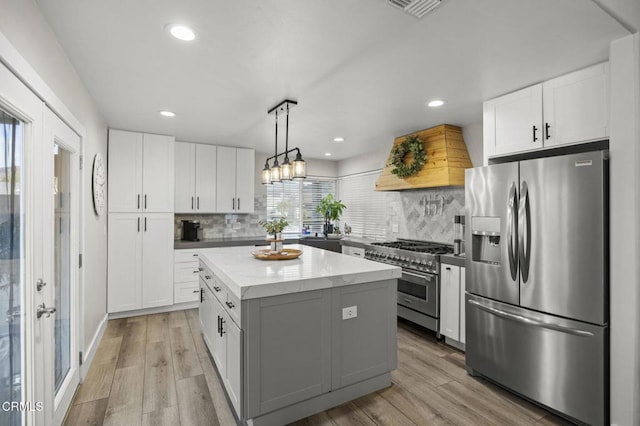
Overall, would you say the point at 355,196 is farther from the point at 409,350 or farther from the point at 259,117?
the point at 409,350

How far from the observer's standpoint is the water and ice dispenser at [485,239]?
255 cm

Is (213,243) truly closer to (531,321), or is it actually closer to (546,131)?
(531,321)

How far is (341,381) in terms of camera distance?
2.26 meters

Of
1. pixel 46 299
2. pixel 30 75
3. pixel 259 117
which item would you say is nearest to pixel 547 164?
pixel 259 117

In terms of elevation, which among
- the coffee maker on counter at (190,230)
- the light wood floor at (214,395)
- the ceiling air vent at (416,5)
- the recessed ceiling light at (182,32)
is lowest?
the light wood floor at (214,395)

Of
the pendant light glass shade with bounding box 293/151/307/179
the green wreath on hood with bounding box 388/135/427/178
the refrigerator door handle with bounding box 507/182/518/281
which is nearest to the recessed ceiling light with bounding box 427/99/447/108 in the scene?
the green wreath on hood with bounding box 388/135/427/178

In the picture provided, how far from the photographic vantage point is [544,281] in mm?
2221

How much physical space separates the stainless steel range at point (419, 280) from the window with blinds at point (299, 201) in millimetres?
2428

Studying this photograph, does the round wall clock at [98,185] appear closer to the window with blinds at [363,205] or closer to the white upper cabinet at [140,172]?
the white upper cabinet at [140,172]

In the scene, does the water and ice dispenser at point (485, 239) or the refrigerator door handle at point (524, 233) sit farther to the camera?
the water and ice dispenser at point (485, 239)

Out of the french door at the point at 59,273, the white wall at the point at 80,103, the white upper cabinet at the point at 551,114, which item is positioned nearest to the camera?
the white wall at the point at 80,103

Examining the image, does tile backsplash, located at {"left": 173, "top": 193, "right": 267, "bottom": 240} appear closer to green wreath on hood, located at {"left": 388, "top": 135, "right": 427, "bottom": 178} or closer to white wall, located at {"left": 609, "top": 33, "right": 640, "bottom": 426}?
green wreath on hood, located at {"left": 388, "top": 135, "right": 427, "bottom": 178}

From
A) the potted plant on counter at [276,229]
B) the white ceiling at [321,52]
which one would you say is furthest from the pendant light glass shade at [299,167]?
the white ceiling at [321,52]

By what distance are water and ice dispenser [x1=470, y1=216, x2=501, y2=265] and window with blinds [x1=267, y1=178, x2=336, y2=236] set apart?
148 inches
